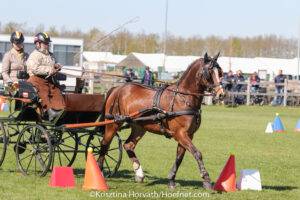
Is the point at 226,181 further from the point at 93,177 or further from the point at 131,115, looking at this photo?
the point at 93,177

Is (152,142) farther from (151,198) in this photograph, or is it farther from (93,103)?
(151,198)

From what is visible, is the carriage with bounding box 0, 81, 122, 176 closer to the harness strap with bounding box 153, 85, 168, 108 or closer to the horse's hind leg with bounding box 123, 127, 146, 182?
the horse's hind leg with bounding box 123, 127, 146, 182

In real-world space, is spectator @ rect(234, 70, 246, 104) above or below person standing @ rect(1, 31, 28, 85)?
below

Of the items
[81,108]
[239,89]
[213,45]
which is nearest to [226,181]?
[81,108]

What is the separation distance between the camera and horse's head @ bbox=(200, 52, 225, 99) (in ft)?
36.0

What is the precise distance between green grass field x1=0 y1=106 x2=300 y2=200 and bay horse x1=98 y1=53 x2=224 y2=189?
56 cm

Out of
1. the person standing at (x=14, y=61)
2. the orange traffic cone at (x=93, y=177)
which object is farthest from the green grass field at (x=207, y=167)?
the person standing at (x=14, y=61)

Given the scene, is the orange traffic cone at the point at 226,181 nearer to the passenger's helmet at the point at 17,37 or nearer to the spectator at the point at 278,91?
the passenger's helmet at the point at 17,37

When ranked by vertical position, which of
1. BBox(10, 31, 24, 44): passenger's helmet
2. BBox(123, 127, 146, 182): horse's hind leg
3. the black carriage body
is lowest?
BBox(123, 127, 146, 182): horse's hind leg

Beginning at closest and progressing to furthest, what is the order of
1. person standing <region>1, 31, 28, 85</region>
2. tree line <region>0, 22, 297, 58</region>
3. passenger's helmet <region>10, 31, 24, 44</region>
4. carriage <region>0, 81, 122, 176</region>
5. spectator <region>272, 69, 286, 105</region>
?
carriage <region>0, 81, 122, 176</region> < passenger's helmet <region>10, 31, 24, 44</region> < person standing <region>1, 31, 28, 85</region> < spectator <region>272, 69, 286, 105</region> < tree line <region>0, 22, 297, 58</region>

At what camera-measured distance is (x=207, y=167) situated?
14383 millimetres

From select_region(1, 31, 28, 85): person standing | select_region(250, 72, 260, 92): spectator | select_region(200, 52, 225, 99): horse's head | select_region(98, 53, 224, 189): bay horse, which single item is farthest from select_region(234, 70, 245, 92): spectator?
select_region(200, 52, 225, 99): horse's head

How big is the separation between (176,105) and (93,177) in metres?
1.71

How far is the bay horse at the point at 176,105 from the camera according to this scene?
435 inches
